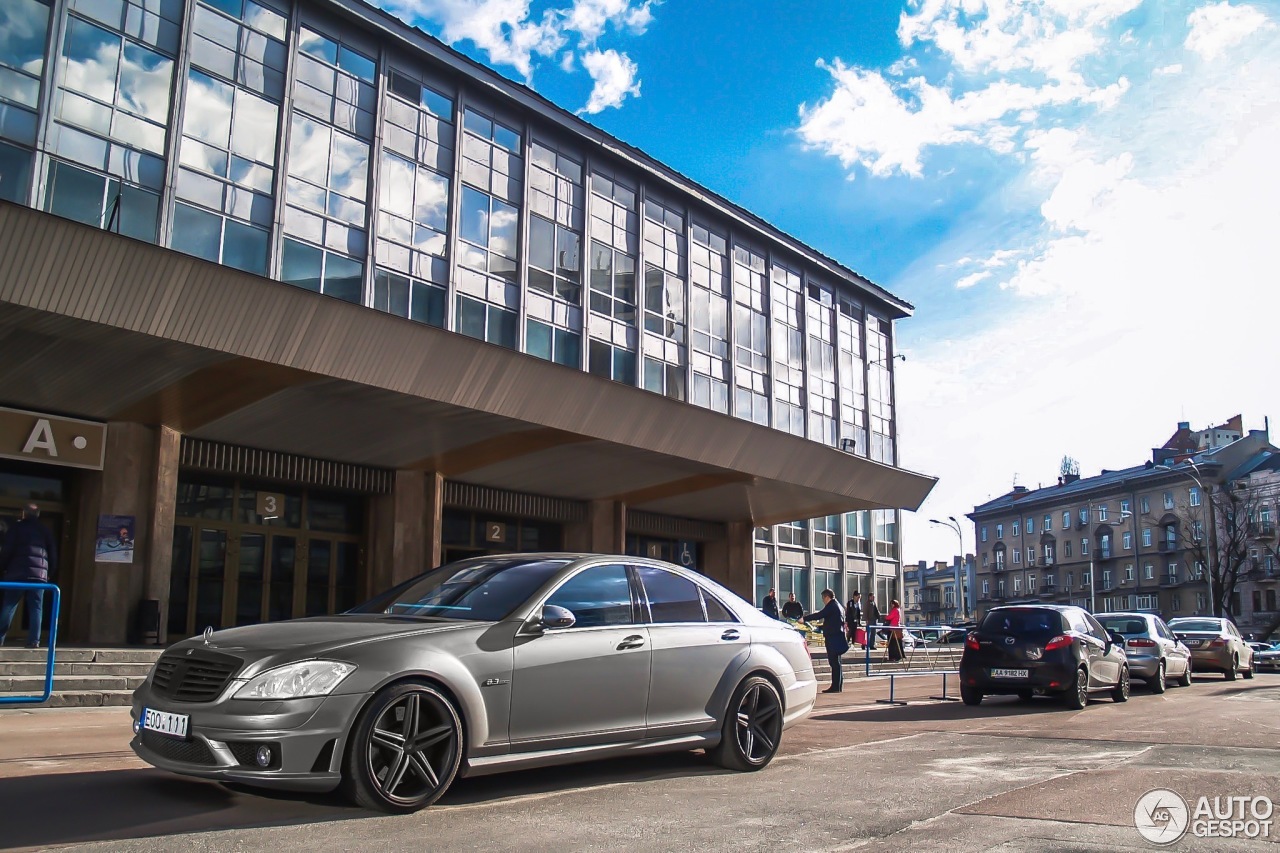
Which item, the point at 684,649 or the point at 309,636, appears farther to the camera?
the point at 684,649

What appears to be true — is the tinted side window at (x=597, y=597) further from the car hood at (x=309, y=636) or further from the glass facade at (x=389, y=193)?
the glass facade at (x=389, y=193)

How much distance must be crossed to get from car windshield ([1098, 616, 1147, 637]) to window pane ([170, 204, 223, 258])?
18222 mm

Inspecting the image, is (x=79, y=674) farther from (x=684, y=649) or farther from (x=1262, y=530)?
(x=1262, y=530)

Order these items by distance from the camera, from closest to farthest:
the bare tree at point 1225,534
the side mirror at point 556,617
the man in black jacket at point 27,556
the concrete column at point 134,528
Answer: the side mirror at point 556,617 → the man in black jacket at point 27,556 → the concrete column at point 134,528 → the bare tree at point 1225,534

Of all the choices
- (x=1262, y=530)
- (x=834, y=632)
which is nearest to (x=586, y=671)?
(x=834, y=632)

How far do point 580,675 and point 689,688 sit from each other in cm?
105

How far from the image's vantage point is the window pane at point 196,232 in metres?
19.9

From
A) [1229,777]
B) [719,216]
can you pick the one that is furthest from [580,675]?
[719,216]

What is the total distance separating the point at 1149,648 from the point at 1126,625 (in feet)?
2.75

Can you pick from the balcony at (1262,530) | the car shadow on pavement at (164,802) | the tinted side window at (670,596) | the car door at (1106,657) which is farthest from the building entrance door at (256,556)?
the balcony at (1262,530)

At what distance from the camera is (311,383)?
17.4 metres

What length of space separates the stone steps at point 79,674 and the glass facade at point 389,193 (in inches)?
296

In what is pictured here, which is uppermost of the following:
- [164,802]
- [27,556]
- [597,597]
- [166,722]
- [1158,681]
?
[27,556]

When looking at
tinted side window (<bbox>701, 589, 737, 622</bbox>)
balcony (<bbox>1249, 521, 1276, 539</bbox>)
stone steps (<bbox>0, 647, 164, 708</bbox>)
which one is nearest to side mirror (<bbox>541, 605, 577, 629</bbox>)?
tinted side window (<bbox>701, 589, 737, 622</bbox>)
